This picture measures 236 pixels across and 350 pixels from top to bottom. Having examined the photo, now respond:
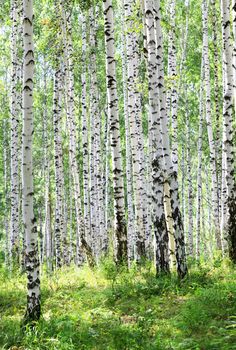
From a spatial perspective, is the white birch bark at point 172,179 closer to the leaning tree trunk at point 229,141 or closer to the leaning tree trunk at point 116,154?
the leaning tree trunk at point 229,141

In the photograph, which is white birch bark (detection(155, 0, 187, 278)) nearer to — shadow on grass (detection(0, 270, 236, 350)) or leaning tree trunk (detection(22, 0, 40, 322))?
shadow on grass (detection(0, 270, 236, 350))

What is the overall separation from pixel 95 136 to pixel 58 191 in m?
2.53

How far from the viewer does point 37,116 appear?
3028 cm

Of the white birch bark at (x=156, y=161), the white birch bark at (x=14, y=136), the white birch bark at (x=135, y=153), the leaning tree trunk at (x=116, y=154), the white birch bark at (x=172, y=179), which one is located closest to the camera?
the white birch bark at (x=172, y=179)

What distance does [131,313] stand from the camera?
23.8ft

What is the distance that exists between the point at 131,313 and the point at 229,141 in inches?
182

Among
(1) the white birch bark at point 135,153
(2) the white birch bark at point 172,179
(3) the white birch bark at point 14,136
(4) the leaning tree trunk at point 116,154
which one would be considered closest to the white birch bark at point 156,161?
(2) the white birch bark at point 172,179

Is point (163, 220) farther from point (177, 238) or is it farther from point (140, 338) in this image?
point (140, 338)

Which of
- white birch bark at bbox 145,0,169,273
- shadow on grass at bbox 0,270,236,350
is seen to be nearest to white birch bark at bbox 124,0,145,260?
white birch bark at bbox 145,0,169,273

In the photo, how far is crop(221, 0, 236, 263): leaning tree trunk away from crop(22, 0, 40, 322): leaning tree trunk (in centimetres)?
430

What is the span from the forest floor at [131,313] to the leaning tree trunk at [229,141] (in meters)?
0.71

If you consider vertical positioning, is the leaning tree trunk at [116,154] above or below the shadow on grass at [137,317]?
above

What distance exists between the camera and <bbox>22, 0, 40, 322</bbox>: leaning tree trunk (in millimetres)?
7172

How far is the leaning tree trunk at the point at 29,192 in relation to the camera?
7172 mm
